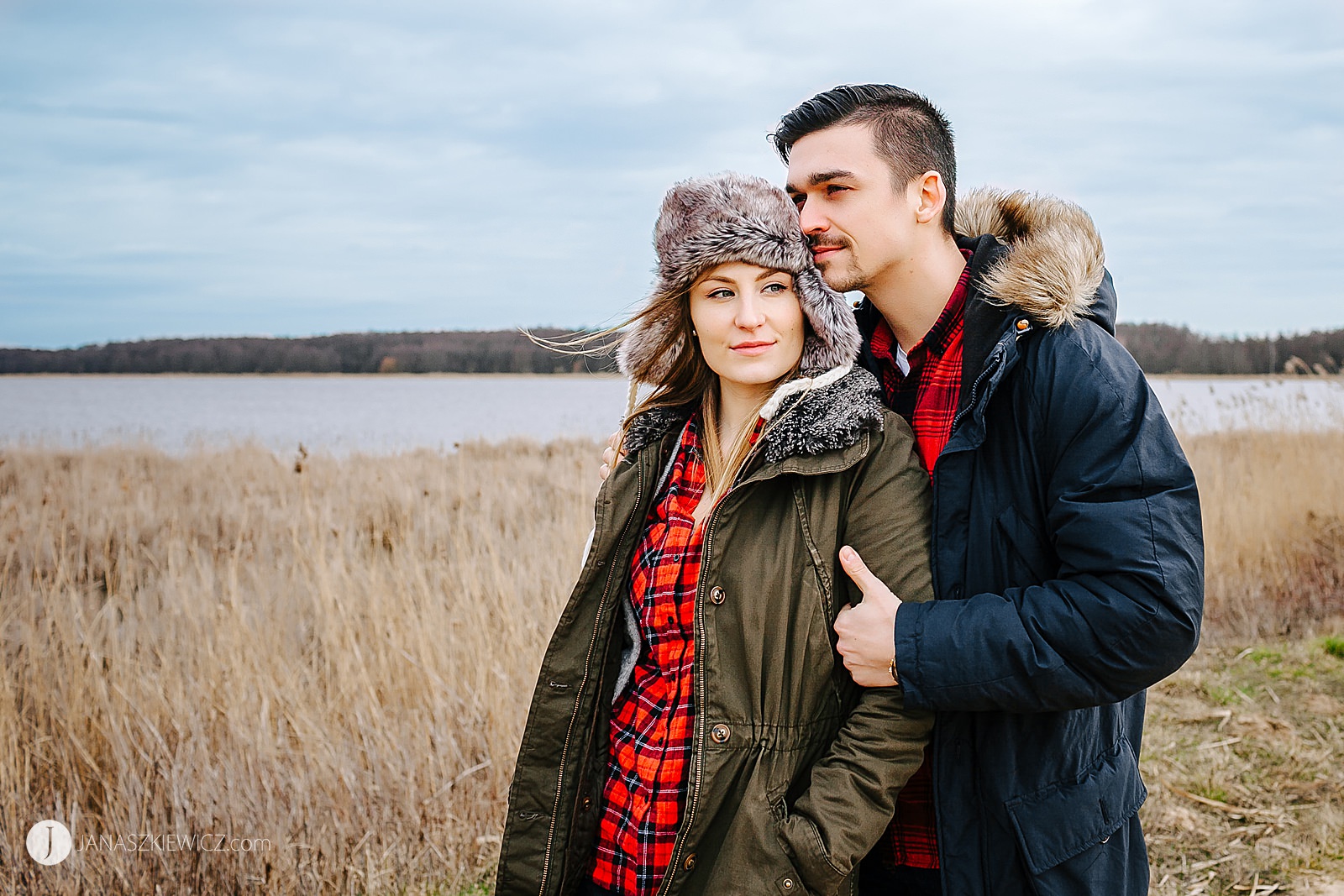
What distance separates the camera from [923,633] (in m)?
1.78

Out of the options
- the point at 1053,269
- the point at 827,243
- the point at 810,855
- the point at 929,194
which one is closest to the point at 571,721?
the point at 810,855

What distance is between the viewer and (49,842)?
3404 millimetres

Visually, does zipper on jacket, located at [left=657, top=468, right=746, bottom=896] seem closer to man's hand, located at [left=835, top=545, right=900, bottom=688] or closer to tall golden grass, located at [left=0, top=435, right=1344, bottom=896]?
man's hand, located at [left=835, top=545, right=900, bottom=688]

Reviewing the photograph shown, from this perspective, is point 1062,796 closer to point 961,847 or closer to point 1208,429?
point 961,847

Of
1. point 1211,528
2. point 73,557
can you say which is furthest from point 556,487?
point 1211,528

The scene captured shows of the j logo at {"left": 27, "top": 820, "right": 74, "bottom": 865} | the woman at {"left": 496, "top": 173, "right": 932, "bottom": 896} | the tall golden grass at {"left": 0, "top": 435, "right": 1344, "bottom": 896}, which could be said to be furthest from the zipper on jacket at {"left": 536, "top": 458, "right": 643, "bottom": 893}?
the j logo at {"left": 27, "top": 820, "right": 74, "bottom": 865}

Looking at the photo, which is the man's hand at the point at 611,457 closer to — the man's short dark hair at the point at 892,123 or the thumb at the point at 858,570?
the thumb at the point at 858,570

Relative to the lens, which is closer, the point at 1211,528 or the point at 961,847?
the point at 961,847

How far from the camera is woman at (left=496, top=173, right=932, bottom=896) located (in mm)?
1866

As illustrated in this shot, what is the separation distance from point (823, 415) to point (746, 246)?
47 cm

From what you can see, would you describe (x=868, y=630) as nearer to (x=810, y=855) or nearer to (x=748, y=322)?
(x=810, y=855)

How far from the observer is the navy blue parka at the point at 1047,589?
169 centimetres

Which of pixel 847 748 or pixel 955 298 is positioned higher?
pixel 955 298

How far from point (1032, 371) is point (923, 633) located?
0.57 meters
